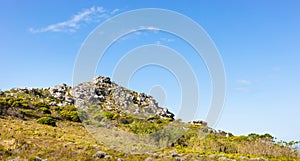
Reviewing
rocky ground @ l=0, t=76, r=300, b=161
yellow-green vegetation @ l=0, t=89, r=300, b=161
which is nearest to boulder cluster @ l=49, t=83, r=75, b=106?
rocky ground @ l=0, t=76, r=300, b=161

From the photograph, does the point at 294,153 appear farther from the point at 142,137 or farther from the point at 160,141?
the point at 142,137

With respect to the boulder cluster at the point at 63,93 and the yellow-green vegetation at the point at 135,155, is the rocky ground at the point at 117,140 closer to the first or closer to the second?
the yellow-green vegetation at the point at 135,155

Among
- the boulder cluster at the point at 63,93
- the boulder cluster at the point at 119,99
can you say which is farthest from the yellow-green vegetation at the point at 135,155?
the boulder cluster at the point at 63,93

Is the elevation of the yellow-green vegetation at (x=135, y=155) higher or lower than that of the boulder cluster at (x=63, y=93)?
lower

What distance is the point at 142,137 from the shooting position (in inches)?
1231

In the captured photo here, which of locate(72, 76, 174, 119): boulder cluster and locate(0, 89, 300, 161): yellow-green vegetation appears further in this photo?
locate(72, 76, 174, 119): boulder cluster

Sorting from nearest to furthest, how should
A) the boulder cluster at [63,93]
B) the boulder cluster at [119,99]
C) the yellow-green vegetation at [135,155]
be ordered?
1. the yellow-green vegetation at [135,155]
2. the boulder cluster at [119,99]
3. the boulder cluster at [63,93]

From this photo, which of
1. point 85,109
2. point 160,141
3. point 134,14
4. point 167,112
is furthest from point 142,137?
point 167,112

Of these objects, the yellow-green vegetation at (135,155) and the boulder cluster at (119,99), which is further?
the boulder cluster at (119,99)

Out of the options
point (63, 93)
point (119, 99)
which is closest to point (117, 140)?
point (119, 99)

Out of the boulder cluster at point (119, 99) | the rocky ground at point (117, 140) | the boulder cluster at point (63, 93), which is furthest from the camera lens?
the boulder cluster at point (63, 93)

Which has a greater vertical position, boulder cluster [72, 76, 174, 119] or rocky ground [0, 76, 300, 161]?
boulder cluster [72, 76, 174, 119]

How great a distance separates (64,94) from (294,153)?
81.8 m

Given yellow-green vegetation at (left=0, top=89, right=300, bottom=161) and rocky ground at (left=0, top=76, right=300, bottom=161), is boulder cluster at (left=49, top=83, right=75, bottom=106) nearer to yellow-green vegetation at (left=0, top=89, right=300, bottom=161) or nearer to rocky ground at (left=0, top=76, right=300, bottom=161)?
rocky ground at (left=0, top=76, right=300, bottom=161)
